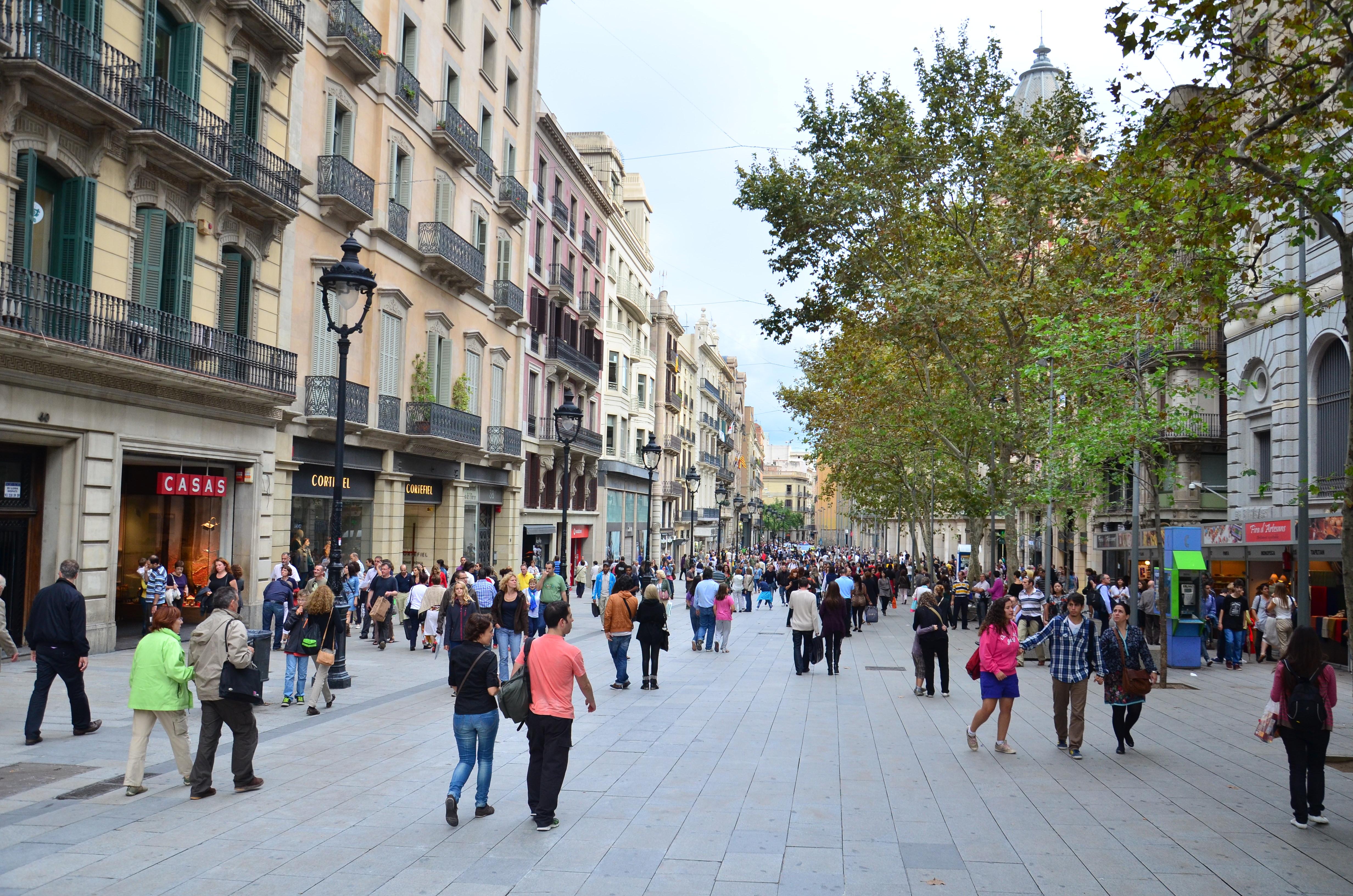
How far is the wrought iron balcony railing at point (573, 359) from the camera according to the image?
1718 inches

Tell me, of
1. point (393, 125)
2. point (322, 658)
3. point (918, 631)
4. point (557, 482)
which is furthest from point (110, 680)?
→ point (557, 482)

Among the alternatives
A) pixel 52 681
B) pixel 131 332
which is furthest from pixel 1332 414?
pixel 52 681

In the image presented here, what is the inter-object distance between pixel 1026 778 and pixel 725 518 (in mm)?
104492

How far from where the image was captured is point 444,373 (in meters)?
31.5

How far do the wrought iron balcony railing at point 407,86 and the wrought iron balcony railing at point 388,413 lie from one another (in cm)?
787

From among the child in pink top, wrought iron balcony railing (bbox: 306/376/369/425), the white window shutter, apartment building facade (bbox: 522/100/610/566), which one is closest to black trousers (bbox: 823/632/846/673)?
the child in pink top

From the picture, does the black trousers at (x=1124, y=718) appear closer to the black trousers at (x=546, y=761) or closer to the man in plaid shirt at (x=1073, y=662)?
the man in plaid shirt at (x=1073, y=662)

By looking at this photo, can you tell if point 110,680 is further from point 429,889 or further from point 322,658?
point 429,889

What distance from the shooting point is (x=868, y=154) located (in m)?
24.0

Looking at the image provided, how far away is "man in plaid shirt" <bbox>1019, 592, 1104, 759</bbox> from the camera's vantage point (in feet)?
36.6

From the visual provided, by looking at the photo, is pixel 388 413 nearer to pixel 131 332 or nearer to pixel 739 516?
pixel 131 332

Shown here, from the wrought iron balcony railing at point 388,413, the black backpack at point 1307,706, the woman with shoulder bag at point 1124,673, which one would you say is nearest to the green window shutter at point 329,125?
the wrought iron balcony railing at point 388,413

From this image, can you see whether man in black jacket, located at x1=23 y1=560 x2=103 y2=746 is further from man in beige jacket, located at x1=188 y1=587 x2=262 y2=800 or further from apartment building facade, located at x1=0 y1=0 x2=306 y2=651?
apartment building facade, located at x1=0 y1=0 x2=306 y2=651

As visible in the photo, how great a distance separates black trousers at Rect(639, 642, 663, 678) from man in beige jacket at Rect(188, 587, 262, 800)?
747cm
